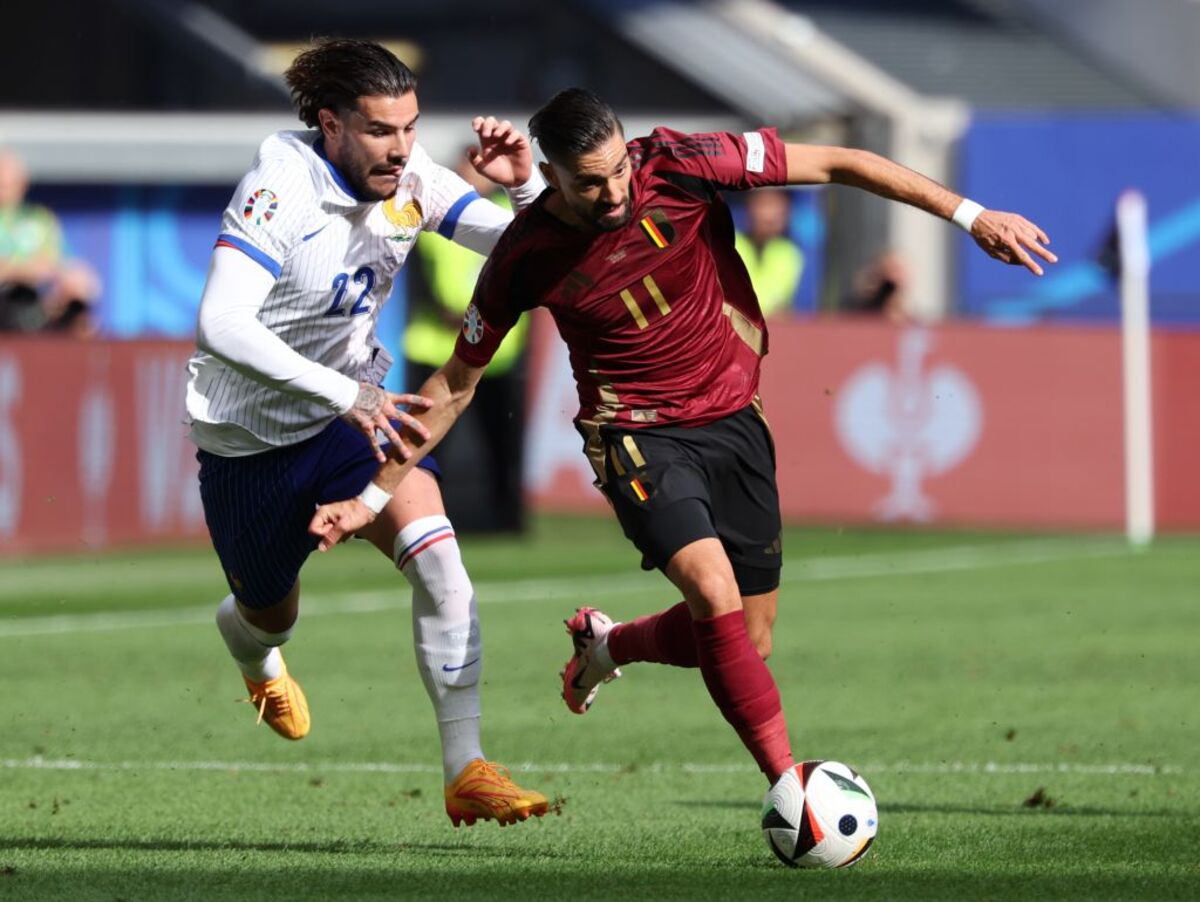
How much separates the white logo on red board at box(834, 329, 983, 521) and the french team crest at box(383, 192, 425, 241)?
35.2 ft

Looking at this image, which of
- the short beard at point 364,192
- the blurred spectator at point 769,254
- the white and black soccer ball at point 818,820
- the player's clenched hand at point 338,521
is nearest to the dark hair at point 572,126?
the short beard at point 364,192

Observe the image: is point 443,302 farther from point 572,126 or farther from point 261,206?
point 572,126

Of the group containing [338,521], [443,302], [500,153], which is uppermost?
[443,302]

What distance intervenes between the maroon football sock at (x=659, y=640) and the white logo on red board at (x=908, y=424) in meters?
9.92

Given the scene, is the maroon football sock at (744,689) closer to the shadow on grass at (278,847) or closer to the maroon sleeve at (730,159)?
the shadow on grass at (278,847)

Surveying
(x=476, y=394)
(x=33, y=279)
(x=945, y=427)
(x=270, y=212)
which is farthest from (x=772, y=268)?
(x=270, y=212)

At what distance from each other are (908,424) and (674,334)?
10.8 meters

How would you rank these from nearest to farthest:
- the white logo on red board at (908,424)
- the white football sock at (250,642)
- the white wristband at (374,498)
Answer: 1. the white wristband at (374,498)
2. the white football sock at (250,642)
3. the white logo on red board at (908,424)

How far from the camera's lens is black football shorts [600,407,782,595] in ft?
20.7

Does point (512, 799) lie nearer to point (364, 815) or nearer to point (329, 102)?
point (364, 815)

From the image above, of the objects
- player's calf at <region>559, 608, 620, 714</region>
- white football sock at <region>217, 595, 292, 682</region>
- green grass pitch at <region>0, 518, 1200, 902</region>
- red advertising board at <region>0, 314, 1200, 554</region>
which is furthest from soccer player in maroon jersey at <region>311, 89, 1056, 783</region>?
red advertising board at <region>0, 314, 1200, 554</region>

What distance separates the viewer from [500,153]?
6969 mm

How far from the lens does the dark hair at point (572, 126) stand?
20.1 ft

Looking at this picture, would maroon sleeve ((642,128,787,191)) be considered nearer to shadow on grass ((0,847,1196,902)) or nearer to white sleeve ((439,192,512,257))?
white sleeve ((439,192,512,257))
